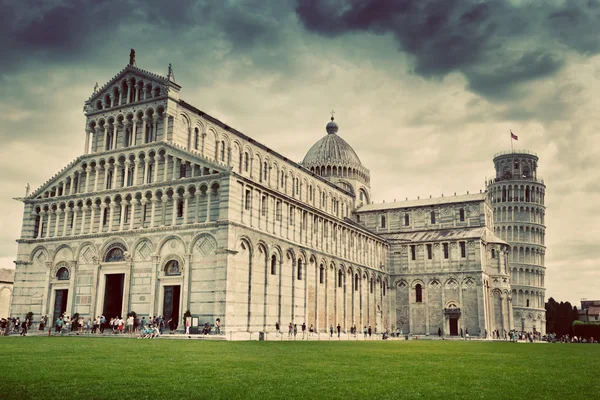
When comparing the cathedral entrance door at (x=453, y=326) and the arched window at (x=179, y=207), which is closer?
the arched window at (x=179, y=207)

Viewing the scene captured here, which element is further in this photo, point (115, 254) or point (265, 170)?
point (265, 170)

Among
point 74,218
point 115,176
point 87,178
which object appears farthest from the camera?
point 87,178

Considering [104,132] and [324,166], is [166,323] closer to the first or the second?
[104,132]

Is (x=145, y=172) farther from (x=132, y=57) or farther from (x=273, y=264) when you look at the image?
(x=273, y=264)

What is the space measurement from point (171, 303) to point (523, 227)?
74656 millimetres

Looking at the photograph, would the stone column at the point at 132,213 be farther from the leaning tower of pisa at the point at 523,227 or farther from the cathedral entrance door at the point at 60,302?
the leaning tower of pisa at the point at 523,227

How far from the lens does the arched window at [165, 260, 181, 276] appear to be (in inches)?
1607

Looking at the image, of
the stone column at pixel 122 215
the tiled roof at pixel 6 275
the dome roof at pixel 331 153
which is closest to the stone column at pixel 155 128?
the stone column at pixel 122 215

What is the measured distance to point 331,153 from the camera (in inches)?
3098

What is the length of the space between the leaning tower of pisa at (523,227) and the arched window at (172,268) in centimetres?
7045

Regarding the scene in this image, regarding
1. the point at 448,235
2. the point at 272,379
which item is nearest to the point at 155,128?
the point at 272,379

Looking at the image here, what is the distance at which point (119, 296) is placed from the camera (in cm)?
4506

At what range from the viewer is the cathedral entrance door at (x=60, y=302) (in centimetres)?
4484

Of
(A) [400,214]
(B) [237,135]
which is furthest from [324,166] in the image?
(B) [237,135]
